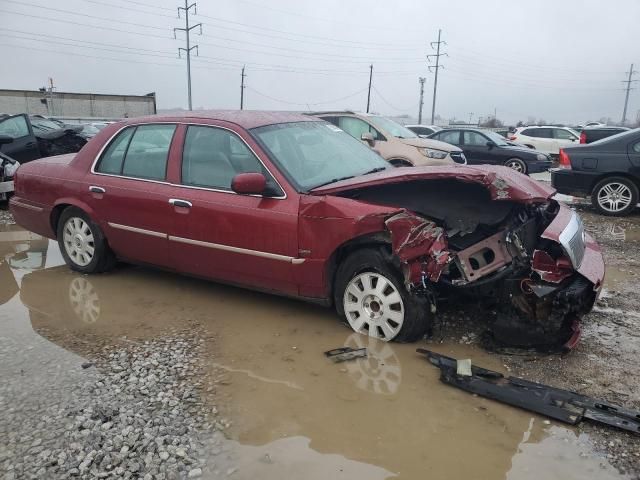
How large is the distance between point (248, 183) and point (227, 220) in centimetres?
46

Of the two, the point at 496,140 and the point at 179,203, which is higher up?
the point at 496,140

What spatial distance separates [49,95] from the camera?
1898 inches

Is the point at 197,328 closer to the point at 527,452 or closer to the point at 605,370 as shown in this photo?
the point at 527,452

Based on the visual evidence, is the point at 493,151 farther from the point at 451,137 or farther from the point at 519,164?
the point at 451,137

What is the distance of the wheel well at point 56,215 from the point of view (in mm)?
5485

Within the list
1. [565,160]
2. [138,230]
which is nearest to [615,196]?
[565,160]

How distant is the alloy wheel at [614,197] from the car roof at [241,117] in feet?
20.1

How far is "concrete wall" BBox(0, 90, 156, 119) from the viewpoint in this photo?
150ft

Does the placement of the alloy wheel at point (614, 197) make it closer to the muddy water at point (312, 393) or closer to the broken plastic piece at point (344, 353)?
the muddy water at point (312, 393)

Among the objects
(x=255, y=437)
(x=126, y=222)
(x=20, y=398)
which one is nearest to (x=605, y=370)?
(x=255, y=437)

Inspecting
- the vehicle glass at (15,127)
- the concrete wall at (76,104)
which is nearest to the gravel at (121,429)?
the vehicle glass at (15,127)

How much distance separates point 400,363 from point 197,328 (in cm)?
166

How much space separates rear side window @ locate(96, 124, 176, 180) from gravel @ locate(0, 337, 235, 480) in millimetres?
1904

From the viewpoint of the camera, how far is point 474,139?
15617mm
